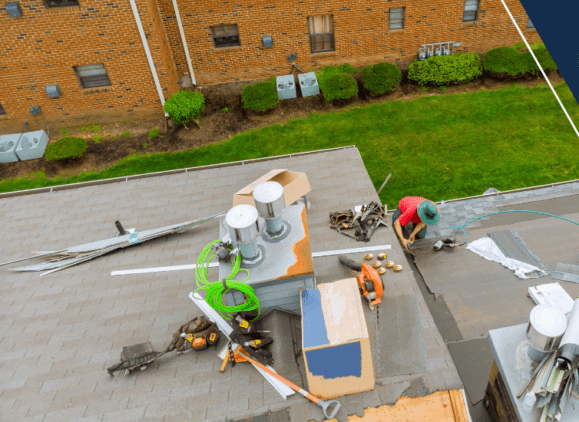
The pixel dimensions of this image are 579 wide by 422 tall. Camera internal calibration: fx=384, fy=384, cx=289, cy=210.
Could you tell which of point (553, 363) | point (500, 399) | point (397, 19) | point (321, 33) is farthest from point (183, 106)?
point (553, 363)

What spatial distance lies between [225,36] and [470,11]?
12.2m

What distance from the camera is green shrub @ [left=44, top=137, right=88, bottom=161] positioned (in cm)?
1741

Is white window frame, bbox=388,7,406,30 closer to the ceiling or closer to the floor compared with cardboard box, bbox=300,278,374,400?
closer to the ceiling

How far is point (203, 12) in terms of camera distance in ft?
59.1

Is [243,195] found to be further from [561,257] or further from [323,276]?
[561,257]

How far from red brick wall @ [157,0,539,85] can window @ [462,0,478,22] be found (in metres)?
0.31

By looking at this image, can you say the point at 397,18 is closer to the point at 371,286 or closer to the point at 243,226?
the point at 371,286

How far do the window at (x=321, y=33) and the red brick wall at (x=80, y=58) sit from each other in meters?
7.14

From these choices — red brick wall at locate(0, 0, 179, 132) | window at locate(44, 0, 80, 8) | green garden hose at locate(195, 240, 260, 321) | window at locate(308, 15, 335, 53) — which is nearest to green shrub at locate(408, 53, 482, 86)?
window at locate(308, 15, 335, 53)

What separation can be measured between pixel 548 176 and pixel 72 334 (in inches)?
653

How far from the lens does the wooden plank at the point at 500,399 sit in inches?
223

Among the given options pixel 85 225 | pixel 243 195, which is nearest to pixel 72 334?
pixel 85 225

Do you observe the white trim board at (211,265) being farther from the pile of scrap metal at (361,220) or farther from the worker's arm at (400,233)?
the worker's arm at (400,233)

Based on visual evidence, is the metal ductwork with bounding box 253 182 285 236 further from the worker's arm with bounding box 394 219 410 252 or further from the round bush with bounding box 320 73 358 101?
the round bush with bounding box 320 73 358 101
